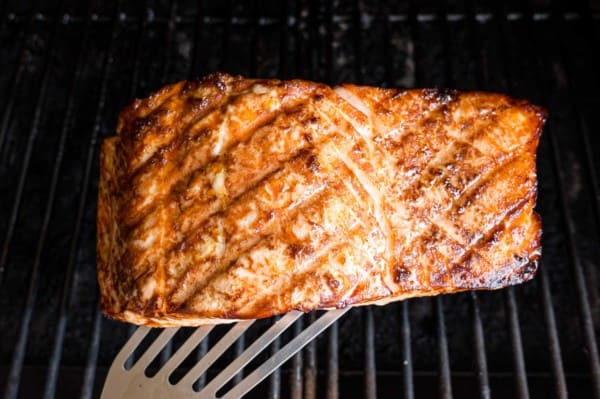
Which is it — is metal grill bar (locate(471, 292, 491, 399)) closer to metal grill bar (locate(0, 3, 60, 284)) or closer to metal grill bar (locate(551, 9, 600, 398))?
metal grill bar (locate(551, 9, 600, 398))

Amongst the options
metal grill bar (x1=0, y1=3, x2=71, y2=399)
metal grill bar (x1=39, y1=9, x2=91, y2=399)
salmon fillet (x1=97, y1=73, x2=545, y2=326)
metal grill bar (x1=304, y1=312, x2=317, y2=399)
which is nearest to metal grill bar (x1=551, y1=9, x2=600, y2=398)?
salmon fillet (x1=97, y1=73, x2=545, y2=326)

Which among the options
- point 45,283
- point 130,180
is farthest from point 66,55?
point 130,180

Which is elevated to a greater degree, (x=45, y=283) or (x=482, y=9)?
(x=482, y=9)

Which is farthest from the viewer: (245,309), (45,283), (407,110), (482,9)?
(482,9)

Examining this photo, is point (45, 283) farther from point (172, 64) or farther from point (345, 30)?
point (345, 30)

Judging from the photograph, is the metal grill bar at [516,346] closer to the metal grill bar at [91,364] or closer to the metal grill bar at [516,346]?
the metal grill bar at [516,346]

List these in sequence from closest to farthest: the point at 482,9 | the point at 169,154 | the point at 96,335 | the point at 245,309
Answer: the point at 245,309
the point at 169,154
the point at 96,335
the point at 482,9

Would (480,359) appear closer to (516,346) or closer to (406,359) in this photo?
(516,346)
